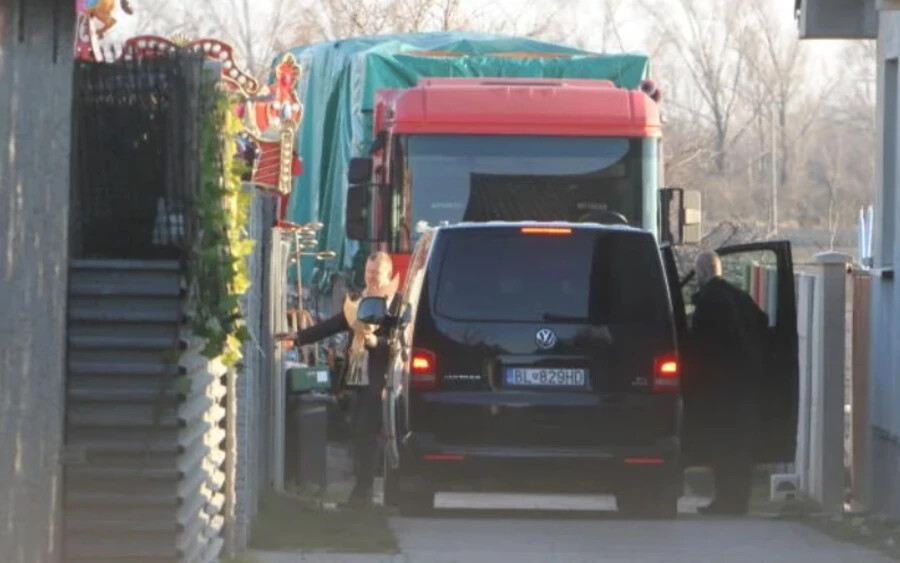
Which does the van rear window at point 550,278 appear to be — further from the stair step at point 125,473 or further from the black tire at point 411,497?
the stair step at point 125,473

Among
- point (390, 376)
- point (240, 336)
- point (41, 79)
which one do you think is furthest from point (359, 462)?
point (41, 79)

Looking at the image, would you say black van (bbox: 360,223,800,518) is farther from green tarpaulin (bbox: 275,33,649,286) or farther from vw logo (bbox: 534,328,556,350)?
green tarpaulin (bbox: 275,33,649,286)

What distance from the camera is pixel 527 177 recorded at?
16.9m

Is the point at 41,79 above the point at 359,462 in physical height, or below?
above

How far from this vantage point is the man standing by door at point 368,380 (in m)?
14.5

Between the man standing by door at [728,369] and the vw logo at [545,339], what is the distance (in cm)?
179

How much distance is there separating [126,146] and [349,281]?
11.4m

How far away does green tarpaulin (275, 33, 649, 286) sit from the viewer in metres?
19.5

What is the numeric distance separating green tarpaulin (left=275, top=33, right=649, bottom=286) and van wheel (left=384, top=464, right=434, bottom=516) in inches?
213

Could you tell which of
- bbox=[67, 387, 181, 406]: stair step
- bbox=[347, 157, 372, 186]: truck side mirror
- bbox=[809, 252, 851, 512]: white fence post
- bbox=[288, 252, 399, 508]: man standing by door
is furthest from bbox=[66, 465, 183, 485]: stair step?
bbox=[347, 157, 372, 186]: truck side mirror

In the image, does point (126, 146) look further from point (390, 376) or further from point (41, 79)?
point (390, 376)

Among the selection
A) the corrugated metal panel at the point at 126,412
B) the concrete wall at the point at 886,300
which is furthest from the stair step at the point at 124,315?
the concrete wall at the point at 886,300

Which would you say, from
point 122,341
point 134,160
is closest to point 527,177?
point 134,160

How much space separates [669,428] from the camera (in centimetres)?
1321
